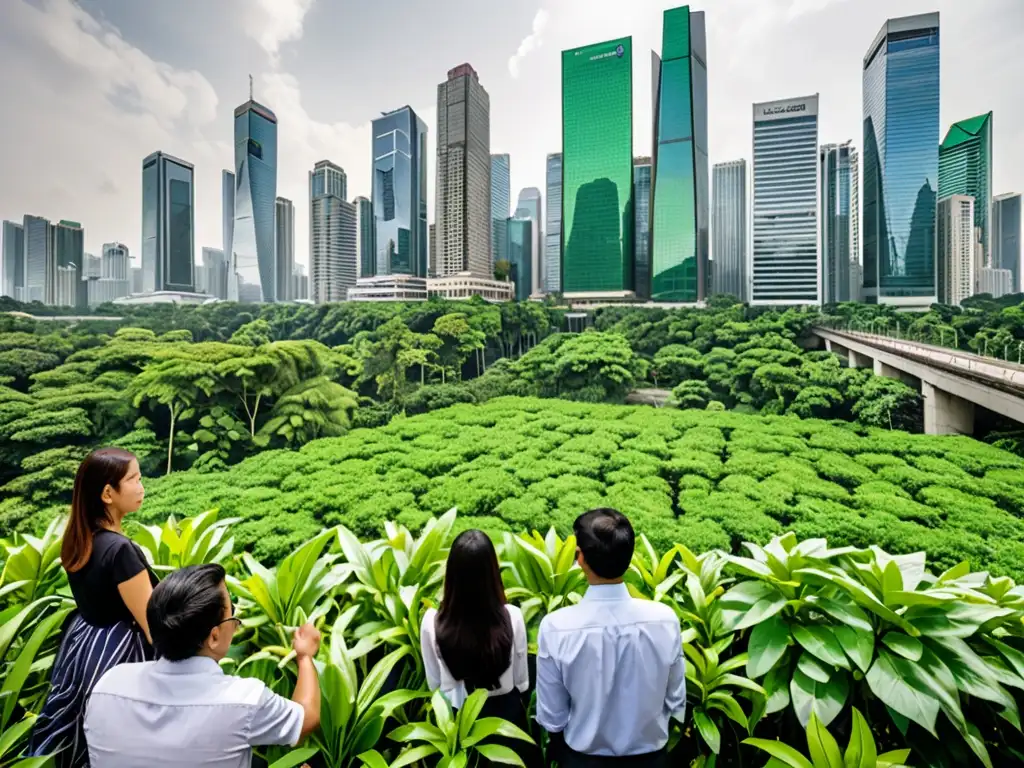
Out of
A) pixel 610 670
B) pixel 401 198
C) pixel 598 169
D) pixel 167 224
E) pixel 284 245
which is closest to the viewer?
pixel 610 670

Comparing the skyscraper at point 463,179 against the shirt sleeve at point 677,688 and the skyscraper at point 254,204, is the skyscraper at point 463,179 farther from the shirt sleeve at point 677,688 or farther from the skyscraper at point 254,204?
the shirt sleeve at point 677,688

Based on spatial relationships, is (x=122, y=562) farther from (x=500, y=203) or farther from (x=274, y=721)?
(x=500, y=203)

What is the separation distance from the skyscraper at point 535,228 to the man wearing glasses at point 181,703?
24.9 ft

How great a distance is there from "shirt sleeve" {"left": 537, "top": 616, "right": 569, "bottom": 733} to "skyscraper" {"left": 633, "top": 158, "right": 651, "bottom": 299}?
6.62 m

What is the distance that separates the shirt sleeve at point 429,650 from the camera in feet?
3.88

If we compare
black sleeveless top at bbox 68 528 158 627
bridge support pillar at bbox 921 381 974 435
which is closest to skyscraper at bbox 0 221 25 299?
black sleeveless top at bbox 68 528 158 627

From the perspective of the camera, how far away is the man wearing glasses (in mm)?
870

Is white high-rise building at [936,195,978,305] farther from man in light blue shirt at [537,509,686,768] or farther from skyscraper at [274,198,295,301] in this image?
skyscraper at [274,198,295,301]

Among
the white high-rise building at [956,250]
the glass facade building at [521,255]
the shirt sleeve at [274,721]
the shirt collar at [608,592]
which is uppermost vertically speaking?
the glass facade building at [521,255]

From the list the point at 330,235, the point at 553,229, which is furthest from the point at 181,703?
the point at 330,235

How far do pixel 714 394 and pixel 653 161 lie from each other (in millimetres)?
3178

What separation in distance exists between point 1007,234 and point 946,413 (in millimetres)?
1902

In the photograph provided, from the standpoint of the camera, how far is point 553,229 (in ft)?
25.4

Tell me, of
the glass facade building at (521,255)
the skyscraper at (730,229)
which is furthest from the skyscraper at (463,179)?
the skyscraper at (730,229)
